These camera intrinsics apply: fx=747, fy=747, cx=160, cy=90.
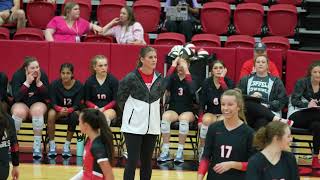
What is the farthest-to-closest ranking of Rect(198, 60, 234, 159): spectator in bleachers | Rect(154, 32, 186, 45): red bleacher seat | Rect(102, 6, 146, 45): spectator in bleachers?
1. Rect(154, 32, 186, 45): red bleacher seat
2. Rect(102, 6, 146, 45): spectator in bleachers
3. Rect(198, 60, 234, 159): spectator in bleachers

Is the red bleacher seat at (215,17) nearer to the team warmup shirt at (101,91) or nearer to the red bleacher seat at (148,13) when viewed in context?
the red bleacher seat at (148,13)

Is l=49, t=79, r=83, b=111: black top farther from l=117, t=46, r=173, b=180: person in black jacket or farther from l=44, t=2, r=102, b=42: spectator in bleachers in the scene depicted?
l=117, t=46, r=173, b=180: person in black jacket

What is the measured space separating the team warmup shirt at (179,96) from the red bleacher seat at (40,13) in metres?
3.50

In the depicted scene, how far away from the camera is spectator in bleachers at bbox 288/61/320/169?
32.6 ft

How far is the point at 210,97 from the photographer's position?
10.3 meters

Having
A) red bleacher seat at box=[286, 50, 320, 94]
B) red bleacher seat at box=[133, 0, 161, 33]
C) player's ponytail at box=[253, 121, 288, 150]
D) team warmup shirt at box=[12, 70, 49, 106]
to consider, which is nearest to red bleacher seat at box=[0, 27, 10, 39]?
team warmup shirt at box=[12, 70, 49, 106]

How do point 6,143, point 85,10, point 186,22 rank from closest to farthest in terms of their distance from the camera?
point 6,143
point 186,22
point 85,10

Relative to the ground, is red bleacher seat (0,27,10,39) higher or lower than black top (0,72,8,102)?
higher

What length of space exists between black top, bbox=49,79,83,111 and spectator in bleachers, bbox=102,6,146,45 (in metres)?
1.60

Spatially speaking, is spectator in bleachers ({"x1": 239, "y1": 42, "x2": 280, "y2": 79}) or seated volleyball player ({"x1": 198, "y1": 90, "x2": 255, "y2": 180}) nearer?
seated volleyball player ({"x1": 198, "y1": 90, "x2": 255, "y2": 180})

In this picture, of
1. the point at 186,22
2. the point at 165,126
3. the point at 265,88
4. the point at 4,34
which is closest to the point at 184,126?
the point at 165,126

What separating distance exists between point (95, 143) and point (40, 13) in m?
7.51

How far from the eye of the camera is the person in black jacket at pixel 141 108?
788 centimetres

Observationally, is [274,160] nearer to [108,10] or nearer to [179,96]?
[179,96]
